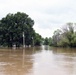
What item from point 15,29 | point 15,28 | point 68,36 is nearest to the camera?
point 15,29

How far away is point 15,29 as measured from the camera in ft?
195

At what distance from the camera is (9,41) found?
203 feet

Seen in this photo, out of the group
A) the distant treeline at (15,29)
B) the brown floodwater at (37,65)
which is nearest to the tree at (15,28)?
the distant treeline at (15,29)

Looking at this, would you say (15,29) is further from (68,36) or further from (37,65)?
(37,65)

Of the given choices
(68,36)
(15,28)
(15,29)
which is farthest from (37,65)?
(68,36)

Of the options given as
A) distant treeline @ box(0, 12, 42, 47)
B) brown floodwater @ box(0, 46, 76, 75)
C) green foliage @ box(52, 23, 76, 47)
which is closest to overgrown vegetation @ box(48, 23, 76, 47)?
green foliage @ box(52, 23, 76, 47)

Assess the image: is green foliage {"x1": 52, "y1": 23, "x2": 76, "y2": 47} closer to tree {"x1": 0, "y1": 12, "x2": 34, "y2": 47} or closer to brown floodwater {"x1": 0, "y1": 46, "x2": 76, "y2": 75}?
tree {"x1": 0, "y1": 12, "x2": 34, "y2": 47}

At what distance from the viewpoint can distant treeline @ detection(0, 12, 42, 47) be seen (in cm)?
5962

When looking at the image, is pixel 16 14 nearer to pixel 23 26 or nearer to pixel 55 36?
pixel 23 26

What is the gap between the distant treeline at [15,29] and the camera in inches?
2347

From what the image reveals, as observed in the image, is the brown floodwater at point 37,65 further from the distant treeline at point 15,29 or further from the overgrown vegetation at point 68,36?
the overgrown vegetation at point 68,36

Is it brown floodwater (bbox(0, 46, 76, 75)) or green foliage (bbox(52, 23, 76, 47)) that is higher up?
green foliage (bbox(52, 23, 76, 47))

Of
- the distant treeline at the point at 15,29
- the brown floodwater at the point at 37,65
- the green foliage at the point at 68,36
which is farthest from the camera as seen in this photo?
the green foliage at the point at 68,36

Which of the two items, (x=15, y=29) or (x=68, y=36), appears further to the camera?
(x=68, y=36)
